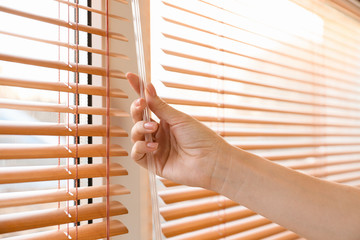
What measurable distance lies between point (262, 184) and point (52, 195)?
16.6 inches

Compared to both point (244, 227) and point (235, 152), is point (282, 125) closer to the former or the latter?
point (244, 227)

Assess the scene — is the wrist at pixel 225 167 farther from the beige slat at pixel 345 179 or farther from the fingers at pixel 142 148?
the beige slat at pixel 345 179

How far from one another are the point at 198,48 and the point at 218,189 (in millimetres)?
414

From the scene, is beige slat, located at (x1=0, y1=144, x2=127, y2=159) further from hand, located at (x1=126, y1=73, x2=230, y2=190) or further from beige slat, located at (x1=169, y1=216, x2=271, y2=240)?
beige slat, located at (x1=169, y1=216, x2=271, y2=240)

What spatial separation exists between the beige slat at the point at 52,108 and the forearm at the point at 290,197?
0.26 m

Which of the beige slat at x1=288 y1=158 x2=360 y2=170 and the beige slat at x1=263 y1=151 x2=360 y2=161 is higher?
the beige slat at x1=263 y1=151 x2=360 y2=161

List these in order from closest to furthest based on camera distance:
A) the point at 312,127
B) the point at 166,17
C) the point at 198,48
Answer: the point at 166,17 → the point at 198,48 → the point at 312,127

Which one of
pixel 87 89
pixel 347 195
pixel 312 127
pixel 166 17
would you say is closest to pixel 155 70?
pixel 166 17

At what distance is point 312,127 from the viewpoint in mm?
1454

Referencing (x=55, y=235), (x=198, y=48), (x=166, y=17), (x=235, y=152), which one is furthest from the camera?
(x=198, y=48)

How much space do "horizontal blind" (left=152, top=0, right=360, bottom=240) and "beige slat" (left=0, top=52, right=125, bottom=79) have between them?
5.4 inches

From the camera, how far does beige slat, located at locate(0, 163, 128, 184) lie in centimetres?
59

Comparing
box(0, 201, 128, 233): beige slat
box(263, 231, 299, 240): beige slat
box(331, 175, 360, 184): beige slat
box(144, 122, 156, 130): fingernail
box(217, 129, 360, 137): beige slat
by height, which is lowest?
box(263, 231, 299, 240): beige slat

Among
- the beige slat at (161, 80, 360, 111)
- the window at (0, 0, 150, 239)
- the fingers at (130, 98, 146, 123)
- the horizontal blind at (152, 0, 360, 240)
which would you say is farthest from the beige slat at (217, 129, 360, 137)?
the fingers at (130, 98, 146, 123)
